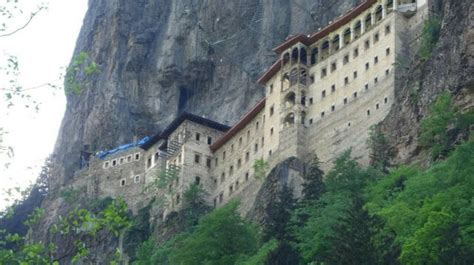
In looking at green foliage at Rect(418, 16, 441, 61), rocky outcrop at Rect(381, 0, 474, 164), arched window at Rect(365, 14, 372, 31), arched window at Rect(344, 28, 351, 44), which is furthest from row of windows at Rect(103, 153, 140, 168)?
green foliage at Rect(418, 16, 441, 61)

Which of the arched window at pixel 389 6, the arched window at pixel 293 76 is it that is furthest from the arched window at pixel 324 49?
the arched window at pixel 389 6

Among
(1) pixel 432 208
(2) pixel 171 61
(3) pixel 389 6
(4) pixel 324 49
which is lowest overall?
(1) pixel 432 208

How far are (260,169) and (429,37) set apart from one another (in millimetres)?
15783

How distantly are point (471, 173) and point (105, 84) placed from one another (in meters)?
58.6

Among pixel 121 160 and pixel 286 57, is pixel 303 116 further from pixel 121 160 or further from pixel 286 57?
pixel 121 160

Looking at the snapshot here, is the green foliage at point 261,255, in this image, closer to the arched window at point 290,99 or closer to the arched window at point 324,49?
the arched window at point 290,99

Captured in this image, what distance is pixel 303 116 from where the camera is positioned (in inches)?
2625

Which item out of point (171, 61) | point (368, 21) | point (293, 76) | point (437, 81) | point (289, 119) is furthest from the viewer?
point (171, 61)

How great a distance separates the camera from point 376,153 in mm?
57500

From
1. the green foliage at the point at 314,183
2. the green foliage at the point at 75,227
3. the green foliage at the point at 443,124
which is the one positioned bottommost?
the green foliage at the point at 75,227

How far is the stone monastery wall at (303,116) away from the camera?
62.1 m

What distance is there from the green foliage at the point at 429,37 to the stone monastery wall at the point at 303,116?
180 centimetres

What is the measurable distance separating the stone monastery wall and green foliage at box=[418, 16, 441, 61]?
180cm

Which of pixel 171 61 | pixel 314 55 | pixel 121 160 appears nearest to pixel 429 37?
pixel 314 55
